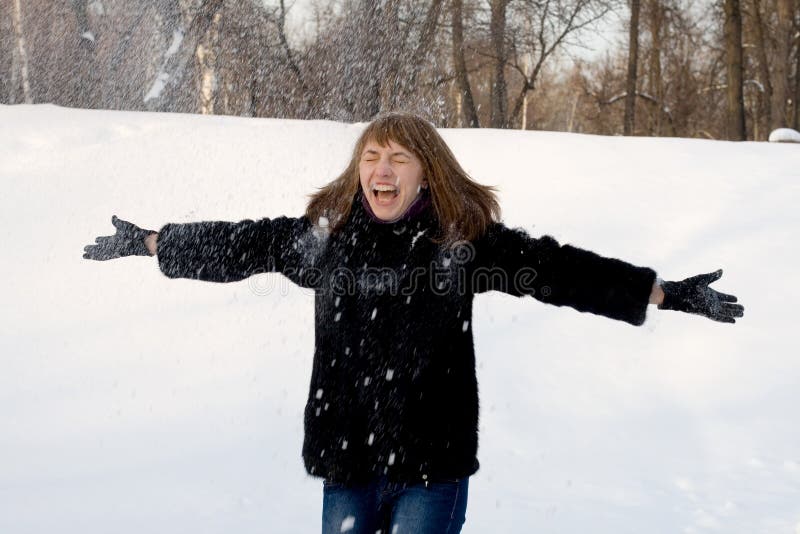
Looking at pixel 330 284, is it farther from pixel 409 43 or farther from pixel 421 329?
pixel 409 43

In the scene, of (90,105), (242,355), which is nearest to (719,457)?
(242,355)

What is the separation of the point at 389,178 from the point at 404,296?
32 centimetres

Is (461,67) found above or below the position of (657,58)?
below

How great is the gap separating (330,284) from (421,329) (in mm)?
286

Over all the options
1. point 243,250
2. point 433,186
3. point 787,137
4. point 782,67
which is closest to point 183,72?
point 787,137

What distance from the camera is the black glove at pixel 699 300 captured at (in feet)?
8.00

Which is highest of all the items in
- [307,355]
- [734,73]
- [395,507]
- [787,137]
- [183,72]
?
[734,73]

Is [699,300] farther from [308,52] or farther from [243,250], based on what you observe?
[308,52]

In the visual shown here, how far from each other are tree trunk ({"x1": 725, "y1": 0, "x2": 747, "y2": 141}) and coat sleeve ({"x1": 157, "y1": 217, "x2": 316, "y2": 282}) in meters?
18.7

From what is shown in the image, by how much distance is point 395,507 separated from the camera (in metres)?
2.26

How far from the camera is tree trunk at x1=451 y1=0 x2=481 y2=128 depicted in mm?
20438

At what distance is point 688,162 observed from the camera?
443 inches

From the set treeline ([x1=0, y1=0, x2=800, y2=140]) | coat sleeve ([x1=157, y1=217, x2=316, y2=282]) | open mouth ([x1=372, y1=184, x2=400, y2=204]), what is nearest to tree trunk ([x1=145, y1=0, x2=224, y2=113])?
treeline ([x1=0, y1=0, x2=800, y2=140])

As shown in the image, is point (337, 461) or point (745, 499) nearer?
point (337, 461)
